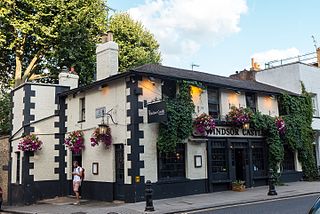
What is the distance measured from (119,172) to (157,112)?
3177 mm

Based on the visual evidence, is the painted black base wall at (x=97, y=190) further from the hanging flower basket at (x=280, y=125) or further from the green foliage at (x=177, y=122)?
the hanging flower basket at (x=280, y=125)

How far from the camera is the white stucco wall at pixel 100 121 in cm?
1564

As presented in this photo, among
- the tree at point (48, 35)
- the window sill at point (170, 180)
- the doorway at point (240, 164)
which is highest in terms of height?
the tree at point (48, 35)

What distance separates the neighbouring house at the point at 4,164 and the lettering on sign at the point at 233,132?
11.8 meters

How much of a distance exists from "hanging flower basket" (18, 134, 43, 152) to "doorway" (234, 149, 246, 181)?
1011 centimetres

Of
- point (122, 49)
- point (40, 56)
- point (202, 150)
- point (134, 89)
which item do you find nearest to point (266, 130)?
point (202, 150)

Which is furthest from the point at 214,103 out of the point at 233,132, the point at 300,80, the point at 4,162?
the point at 4,162

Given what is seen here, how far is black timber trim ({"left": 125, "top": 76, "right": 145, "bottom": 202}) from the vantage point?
1459cm

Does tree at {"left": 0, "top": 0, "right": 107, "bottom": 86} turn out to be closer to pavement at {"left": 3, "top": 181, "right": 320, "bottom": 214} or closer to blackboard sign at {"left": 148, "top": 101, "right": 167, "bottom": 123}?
pavement at {"left": 3, "top": 181, "right": 320, "bottom": 214}

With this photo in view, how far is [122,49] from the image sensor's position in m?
29.2

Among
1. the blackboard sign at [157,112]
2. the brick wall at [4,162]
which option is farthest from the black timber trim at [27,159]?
the blackboard sign at [157,112]

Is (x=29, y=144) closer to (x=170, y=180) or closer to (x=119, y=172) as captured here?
(x=119, y=172)

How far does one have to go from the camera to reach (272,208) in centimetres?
1230

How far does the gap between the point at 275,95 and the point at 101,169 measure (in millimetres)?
11264
